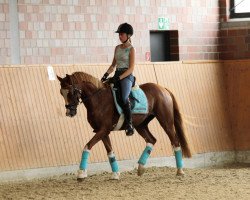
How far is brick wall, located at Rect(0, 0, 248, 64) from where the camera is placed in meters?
9.27

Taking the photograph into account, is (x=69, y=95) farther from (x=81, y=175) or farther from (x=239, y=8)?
(x=239, y=8)

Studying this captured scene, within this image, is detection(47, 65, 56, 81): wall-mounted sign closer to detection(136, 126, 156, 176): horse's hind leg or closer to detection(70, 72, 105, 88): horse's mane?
detection(70, 72, 105, 88): horse's mane

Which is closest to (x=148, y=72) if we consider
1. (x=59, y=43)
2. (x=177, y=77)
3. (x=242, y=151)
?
(x=177, y=77)

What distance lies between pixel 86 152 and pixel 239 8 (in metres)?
4.56

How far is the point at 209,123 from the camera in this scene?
421 inches

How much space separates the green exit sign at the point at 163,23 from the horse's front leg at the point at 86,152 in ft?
9.96

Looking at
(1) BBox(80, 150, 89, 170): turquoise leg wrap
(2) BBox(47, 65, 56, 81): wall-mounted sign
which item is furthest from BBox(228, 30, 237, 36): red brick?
(1) BBox(80, 150, 89, 170): turquoise leg wrap

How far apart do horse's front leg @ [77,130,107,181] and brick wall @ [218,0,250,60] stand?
3858 millimetres

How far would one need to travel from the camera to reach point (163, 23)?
1062 cm

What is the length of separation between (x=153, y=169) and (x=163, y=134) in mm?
731

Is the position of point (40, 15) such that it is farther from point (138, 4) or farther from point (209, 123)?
point (209, 123)

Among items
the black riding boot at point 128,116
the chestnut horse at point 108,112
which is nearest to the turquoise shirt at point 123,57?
the chestnut horse at point 108,112

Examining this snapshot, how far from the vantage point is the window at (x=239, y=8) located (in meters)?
11.1

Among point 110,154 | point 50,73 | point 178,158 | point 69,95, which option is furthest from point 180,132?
point 50,73
